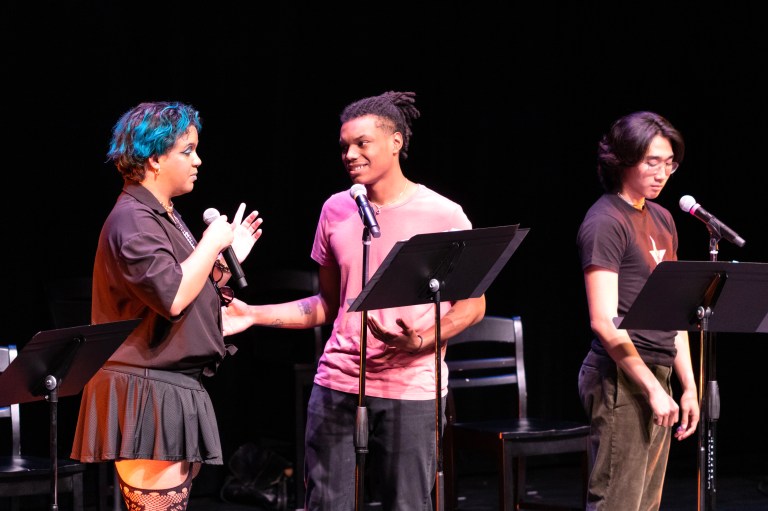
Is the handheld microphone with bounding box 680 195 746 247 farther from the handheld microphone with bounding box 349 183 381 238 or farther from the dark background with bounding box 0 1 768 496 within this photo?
the dark background with bounding box 0 1 768 496

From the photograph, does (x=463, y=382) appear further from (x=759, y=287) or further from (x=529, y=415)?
(x=759, y=287)

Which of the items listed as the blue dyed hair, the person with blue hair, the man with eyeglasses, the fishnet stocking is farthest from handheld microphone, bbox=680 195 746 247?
the fishnet stocking

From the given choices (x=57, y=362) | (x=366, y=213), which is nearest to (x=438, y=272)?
(x=366, y=213)

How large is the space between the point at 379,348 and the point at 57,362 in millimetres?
912

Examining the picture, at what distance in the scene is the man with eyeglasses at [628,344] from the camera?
329cm

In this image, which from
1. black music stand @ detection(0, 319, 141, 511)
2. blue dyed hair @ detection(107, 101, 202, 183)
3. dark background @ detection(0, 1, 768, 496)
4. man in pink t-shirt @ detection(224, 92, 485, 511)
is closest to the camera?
black music stand @ detection(0, 319, 141, 511)

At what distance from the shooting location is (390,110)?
320 cm

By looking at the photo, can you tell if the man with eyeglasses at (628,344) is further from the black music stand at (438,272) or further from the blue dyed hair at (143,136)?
the blue dyed hair at (143,136)

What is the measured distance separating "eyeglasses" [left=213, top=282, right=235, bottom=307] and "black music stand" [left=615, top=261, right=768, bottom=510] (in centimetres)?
112

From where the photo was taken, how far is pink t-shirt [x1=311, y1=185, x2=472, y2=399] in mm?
3031

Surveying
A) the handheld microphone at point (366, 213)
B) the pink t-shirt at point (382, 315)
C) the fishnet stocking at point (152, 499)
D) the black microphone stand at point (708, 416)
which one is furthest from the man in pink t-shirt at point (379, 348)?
the black microphone stand at point (708, 416)

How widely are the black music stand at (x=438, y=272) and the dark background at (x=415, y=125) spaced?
2064 millimetres

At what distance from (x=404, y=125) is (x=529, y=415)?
3464 mm

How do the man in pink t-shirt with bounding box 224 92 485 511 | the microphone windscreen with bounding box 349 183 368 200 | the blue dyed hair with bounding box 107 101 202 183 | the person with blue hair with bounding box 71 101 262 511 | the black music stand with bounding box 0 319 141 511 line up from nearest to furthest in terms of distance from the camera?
the black music stand with bounding box 0 319 141 511, the person with blue hair with bounding box 71 101 262 511, the blue dyed hair with bounding box 107 101 202 183, the microphone windscreen with bounding box 349 183 368 200, the man in pink t-shirt with bounding box 224 92 485 511
